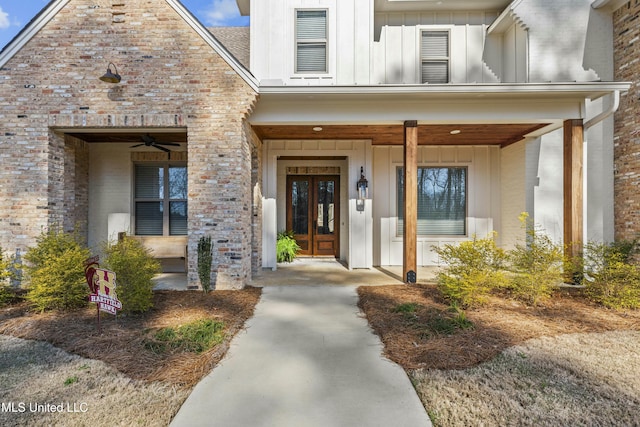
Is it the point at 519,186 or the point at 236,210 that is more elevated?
the point at 519,186

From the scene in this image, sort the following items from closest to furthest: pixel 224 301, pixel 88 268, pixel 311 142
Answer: pixel 88 268 → pixel 224 301 → pixel 311 142

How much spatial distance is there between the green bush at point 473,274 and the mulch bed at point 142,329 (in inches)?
115

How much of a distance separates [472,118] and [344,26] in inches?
150

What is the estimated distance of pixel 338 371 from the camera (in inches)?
114

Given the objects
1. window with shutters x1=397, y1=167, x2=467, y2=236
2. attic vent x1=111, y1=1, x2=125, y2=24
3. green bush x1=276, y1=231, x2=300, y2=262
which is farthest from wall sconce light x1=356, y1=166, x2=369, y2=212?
attic vent x1=111, y1=1, x2=125, y2=24

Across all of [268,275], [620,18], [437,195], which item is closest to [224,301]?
[268,275]

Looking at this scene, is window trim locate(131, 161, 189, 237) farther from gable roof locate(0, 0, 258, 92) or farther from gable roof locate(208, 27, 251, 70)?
gable roof locate(208, 27, 251, 70)

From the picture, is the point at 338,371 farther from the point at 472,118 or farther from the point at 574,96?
the point at 574,96

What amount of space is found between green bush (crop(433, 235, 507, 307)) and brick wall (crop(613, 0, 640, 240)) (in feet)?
11.6

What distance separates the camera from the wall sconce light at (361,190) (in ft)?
24.3

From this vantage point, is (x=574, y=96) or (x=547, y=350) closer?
(x=547, y=350)

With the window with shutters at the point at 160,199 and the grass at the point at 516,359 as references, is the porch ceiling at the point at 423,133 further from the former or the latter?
the grass at the point at 516,359

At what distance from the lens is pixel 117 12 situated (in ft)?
17.1

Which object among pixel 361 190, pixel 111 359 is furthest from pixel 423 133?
pixel 111 359
